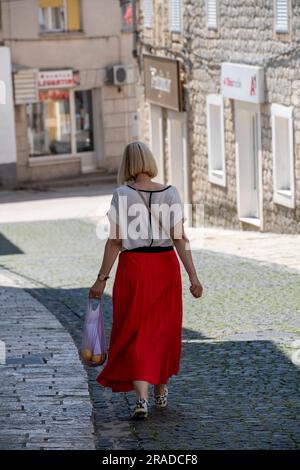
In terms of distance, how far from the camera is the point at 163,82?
28312 mm

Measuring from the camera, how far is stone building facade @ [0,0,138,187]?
38.8 meters

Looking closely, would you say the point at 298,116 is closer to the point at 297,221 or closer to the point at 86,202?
the point at 297,221

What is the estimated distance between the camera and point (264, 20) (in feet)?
68.9

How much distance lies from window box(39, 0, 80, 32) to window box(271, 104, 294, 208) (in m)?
19.3

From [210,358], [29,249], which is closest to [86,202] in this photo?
[29,249]

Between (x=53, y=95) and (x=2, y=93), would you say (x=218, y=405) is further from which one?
(x=53, y=95)

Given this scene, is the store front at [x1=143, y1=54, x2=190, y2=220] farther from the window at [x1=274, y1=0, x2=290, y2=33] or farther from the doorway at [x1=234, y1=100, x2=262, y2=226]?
the window at [x1=274, y1=0, x2=290, y2=33]

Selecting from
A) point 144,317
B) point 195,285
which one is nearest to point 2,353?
point 144,317

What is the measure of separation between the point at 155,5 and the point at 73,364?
19.7m

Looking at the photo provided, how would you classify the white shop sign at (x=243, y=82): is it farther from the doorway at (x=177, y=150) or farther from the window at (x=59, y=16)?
the window at (x=59, y=16)

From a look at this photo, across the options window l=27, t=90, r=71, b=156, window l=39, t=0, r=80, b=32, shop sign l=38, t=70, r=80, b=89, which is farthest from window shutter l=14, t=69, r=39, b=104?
window l=39, t=0, r=80, b=32

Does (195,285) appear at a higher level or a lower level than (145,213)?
lower

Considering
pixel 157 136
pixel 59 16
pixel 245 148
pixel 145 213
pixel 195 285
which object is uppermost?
pixel 145 213

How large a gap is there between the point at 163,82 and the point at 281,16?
27.3 ft
